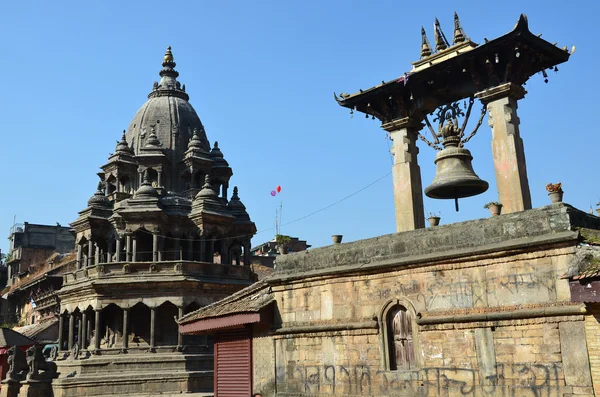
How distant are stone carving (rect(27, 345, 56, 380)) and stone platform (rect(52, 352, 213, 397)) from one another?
600 millimetres

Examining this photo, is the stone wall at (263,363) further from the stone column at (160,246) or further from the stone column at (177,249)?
the stone column at (177,249)

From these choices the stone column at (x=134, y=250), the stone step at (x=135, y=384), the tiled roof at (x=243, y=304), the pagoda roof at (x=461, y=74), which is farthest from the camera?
the stone column at (x=134, y=250)

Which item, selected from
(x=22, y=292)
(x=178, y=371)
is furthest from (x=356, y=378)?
(x=22, y=292)

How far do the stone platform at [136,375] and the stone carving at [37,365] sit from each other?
60 cm

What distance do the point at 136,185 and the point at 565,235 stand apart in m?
31.9

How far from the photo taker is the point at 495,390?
10930 millimetres

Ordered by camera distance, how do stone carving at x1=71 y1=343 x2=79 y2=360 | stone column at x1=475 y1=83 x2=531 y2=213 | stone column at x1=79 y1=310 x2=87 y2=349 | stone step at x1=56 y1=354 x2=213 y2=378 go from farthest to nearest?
stone column at x1=79 y1=310 x2=87 y2=349, stone carving at x1=71 y1=343 x2=79 y2=360, stone step at x1=56 y1=354 x2=213 y2=378, stone column at x1=475 y1=83 x2=531 y2=213

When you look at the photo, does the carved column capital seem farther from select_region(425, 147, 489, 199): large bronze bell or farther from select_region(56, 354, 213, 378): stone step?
select_region(56, 354, 213, 378): stone step

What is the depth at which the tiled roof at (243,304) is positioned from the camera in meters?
14.8

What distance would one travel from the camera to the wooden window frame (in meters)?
12.1

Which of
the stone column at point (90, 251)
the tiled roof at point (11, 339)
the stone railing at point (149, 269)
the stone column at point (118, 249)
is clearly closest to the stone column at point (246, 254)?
the stone railing at point (149, 269)

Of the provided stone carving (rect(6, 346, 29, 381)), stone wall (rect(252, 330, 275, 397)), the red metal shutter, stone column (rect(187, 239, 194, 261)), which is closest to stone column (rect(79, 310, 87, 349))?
stone carving (rect(6, 346, 29, 381))

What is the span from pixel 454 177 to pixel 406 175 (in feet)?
8.88

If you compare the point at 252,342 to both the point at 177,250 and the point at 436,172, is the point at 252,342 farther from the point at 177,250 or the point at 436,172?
the point at 177,250
